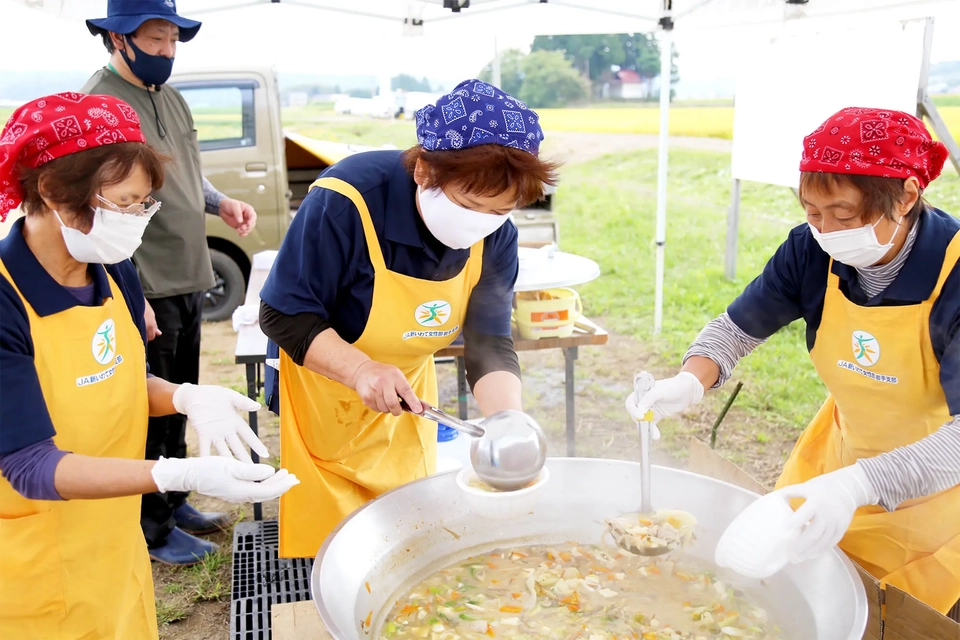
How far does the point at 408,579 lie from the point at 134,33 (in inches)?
93.6

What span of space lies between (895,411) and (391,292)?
124cm

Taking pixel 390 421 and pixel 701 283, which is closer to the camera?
pixel 390 421

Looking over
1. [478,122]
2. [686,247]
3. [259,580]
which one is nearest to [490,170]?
[478,122]

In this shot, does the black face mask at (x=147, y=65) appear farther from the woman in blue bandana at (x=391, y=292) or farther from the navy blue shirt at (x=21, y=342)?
the navy blue shirt at (x=21, y=342)

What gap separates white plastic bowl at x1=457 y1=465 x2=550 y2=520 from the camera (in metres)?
1.74

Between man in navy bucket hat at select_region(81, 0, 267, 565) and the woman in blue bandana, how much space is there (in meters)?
1.31

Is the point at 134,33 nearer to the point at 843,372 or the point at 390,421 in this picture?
the point at 390,421

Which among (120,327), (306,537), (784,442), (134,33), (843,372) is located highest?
(134,33)

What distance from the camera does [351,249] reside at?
6.37 ft

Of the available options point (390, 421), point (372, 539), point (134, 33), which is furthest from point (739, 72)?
point (372, 539)

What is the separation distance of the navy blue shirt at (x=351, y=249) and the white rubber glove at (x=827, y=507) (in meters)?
1.02

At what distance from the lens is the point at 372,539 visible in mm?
1718

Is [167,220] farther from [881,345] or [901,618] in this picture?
[901,618]

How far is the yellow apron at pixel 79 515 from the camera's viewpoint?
160 centimetres
